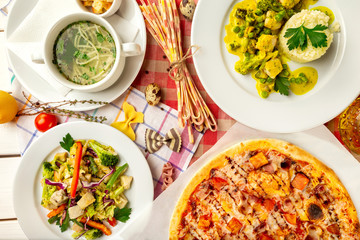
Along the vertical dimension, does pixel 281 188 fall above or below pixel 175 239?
above

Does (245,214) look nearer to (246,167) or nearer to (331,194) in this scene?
(246,167)

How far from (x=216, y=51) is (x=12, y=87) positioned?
1.41 meters

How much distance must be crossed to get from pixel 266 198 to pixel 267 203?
1.4 inches

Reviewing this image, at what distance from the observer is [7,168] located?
2.26 m

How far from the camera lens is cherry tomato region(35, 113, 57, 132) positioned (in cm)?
209

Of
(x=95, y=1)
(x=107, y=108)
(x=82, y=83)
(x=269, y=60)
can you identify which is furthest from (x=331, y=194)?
(x=95, y=1)

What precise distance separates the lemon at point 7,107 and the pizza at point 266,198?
49.0 inches

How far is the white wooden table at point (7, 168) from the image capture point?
224cm

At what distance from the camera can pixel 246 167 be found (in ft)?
6.77

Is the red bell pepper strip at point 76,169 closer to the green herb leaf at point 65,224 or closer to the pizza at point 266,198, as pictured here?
the green herb leaf at point 65,224

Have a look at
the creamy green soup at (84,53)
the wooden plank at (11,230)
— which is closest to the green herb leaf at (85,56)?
the creamy green soup at (84,53)

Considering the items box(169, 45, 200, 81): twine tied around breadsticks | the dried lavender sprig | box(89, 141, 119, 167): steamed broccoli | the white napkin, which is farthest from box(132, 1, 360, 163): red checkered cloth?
box(89, 141, 119, 167): steamed broccoli

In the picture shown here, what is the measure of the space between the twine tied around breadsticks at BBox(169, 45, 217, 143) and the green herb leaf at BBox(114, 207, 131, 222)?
2.01 feet

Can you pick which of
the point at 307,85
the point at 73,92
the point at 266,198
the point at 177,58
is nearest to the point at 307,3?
the point at 307,85
